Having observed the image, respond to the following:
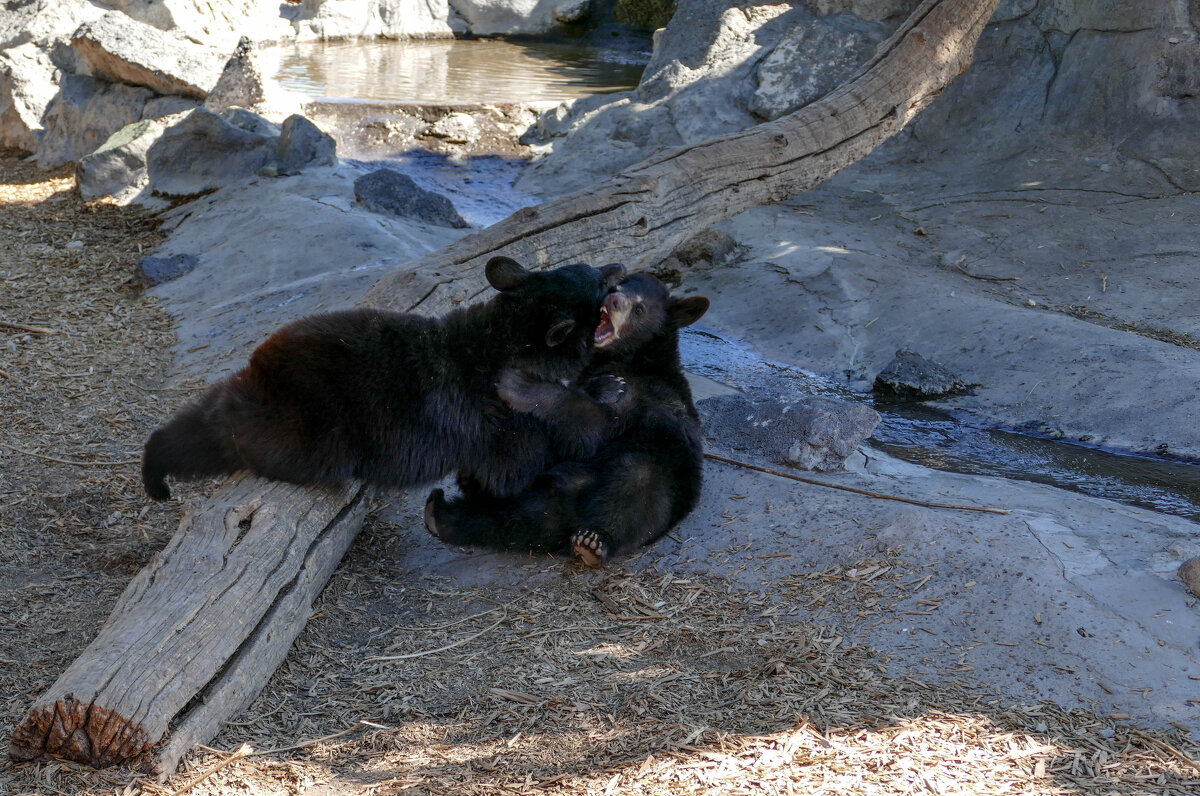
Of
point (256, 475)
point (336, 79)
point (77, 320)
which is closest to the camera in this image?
point (256, 475)

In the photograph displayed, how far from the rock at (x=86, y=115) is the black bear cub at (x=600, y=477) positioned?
11.1 metres

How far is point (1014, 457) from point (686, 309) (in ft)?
8.97

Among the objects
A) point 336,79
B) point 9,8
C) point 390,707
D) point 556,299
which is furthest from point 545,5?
point 390,707

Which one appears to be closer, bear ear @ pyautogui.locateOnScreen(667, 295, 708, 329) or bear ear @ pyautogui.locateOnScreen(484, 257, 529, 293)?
bear ear @ pyautogui.locateOnScreen(484, 257, 529, 293)

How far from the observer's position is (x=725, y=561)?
4.84m

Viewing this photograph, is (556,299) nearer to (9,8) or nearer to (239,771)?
(239,771)

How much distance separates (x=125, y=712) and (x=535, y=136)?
13855 mm

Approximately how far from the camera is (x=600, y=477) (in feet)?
16.0

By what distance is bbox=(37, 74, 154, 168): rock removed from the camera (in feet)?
44.4

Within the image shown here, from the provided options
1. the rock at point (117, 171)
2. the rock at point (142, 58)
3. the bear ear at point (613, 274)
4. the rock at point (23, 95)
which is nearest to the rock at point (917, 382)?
the bear ear at point (613, 274)

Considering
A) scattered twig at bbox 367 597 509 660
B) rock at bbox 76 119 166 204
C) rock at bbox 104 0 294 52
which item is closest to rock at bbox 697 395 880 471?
scattered twig at bbox 367 597 509 660

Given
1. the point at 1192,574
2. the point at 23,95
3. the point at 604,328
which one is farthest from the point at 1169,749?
the point at 23,95

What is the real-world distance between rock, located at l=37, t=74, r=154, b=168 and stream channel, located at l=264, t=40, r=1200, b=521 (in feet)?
10.6

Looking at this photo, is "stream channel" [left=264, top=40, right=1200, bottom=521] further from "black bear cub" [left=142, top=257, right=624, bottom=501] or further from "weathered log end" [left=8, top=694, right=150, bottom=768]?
"weathered log end" [left=8, top=694, right=150, bottom=768]
